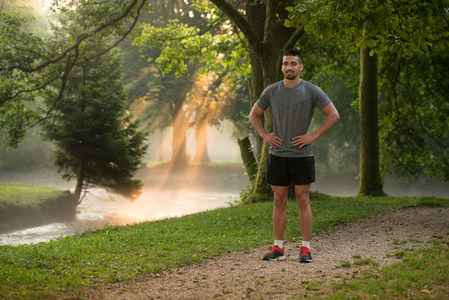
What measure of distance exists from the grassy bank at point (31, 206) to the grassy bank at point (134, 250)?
33.3ft

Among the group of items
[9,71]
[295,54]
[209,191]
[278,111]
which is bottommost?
[209,191]

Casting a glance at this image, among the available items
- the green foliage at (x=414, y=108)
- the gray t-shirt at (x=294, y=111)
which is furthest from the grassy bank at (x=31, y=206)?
the gray t-shirt at (x=294, y=111)

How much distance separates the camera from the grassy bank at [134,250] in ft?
17.6

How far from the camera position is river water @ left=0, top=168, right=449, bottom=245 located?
1777cm

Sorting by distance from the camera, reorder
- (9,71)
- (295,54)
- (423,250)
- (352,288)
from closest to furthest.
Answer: (352,288), (295,54), (423,250), (9,71)

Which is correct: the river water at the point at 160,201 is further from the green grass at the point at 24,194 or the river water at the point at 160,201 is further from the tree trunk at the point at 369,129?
the tree trunk at the point at 369,129

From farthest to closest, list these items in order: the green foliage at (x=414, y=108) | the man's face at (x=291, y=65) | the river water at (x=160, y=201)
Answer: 1. the river water at (x=160, y=201)
2. the green foliage at (x=414, y=108)
3. the man's face at (x=291, y=65)

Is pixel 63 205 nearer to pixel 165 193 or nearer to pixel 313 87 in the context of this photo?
pixel 165 193

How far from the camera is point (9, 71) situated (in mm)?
15141

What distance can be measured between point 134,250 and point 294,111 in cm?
327

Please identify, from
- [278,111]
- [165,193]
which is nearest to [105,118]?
[165,193]

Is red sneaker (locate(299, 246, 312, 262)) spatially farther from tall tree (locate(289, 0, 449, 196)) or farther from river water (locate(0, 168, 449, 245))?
river water (locate(0, 168, 449, 245))

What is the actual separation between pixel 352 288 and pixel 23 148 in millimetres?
37727

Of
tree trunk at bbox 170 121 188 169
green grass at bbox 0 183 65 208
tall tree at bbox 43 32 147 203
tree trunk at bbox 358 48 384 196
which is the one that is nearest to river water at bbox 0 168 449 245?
green grass at bbox 0 183 65 208
